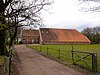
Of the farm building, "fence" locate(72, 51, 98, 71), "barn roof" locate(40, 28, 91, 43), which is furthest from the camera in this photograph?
the farm building

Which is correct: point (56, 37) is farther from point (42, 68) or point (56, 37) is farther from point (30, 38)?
point (42, 68)

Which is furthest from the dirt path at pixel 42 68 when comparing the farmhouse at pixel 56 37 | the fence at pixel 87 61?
the farmhouse at pixel 56 37

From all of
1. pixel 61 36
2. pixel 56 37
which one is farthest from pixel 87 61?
pixel 61 36

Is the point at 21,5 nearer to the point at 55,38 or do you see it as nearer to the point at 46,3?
the point at 46,3

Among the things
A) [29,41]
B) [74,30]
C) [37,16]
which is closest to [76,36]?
[74,30]

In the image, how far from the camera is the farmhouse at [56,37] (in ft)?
304

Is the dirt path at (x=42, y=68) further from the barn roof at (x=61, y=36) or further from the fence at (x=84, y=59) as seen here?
the barn roof at (x=61, y=36)

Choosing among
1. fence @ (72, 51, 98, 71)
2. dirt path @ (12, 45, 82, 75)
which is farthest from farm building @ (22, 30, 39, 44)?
fence @ (72, 51, 98, 71)

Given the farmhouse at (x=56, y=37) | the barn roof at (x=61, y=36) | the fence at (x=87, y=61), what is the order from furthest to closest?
the barn roof at (x=61, y=36) → the farmhouse at (x=56, y=37) → the fence at (x=87, y=61)

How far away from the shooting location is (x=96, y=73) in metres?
14.2

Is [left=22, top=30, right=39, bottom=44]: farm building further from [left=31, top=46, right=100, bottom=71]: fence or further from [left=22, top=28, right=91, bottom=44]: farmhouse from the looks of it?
[left=31, top=46, right=100, bottom=71]: fence

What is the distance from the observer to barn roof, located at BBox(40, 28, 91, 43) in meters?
93.5

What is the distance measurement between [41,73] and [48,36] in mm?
79606

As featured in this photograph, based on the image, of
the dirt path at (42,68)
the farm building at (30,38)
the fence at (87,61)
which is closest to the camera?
the dirt path at (42,68)
